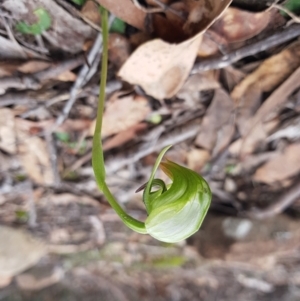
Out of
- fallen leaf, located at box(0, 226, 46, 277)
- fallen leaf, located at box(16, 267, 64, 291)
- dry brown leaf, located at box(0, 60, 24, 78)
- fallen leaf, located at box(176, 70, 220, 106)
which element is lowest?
fallen leaf, located at box(16, 267, 64, 291)

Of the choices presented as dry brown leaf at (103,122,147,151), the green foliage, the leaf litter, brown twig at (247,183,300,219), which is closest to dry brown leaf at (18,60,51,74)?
the leaf litter

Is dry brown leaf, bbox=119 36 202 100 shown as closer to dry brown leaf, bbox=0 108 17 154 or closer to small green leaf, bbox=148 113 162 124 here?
small green leaf, bbox=148 113 162 124

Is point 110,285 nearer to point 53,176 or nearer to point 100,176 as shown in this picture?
point 53,176

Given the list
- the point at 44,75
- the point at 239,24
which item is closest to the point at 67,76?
the point at 44,75

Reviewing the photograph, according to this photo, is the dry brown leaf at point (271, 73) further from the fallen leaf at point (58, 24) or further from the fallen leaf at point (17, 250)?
the fallen leaf at point (17, 250)

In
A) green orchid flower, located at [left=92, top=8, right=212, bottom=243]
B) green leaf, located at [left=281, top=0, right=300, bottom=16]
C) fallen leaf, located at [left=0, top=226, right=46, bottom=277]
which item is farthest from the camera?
fallen leaf, located at [left=0, top=226, right=46, bottom=277]

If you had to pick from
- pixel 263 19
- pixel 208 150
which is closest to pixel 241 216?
pixel 208 150

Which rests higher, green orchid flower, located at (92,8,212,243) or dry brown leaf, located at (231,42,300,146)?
dry brown leaf, located at (231,42,300,146)
